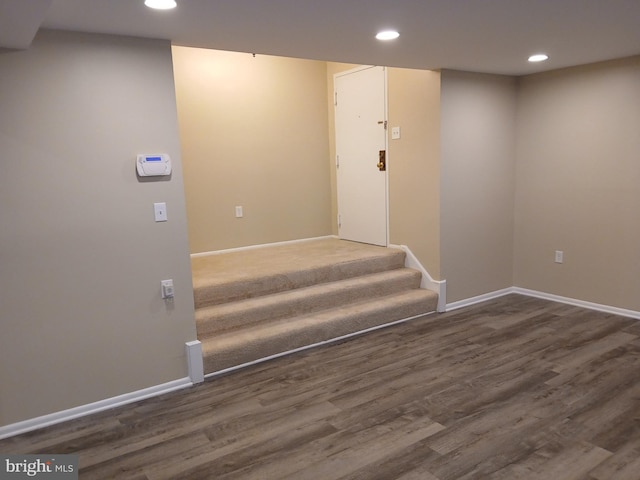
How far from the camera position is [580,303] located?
4.54 m

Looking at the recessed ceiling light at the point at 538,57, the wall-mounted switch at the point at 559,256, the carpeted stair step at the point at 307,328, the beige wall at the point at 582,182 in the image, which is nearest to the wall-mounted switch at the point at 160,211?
the carpeted stair step at the point at 307,328

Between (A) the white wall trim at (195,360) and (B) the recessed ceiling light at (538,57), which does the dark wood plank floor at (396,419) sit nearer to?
(A) the white wall trim at (195,360)

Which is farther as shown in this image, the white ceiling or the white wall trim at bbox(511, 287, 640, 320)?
the white wall trim at bbox(511, 287, 640, 320)

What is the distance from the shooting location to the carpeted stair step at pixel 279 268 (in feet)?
12.3

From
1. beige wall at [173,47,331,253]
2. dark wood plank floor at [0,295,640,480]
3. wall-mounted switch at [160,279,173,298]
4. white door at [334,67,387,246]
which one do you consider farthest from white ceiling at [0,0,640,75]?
dark wood plank floor at [0,295,640,480]

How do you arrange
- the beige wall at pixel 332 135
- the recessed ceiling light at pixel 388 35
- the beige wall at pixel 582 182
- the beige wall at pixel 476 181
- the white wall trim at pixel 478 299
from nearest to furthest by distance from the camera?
the recessed ceiling light at pixel 388 35, the beige wall at pixel 582 182, the beige wall at pixel 476 181, the white wall trim at pixel 478 299, the beige wall at pixel 332 135

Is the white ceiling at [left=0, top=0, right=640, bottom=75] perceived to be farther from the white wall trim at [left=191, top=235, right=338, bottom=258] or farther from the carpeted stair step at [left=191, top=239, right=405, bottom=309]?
the white wall trim at [left=191, top=235, right=338, bottom=258]

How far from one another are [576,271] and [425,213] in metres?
1.58

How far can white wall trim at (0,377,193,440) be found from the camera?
8.75ft

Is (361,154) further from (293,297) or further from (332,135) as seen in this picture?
(293,297)

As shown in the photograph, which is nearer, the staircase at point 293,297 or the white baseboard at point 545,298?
the staircase at point 293,297

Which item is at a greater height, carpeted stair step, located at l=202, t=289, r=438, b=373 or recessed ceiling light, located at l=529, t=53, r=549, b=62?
recessed ceiling light, located at l=529, t=53, r=549, b=62

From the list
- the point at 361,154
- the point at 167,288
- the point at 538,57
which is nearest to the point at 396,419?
the point at 167,288

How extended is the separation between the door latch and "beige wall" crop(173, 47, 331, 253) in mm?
931
